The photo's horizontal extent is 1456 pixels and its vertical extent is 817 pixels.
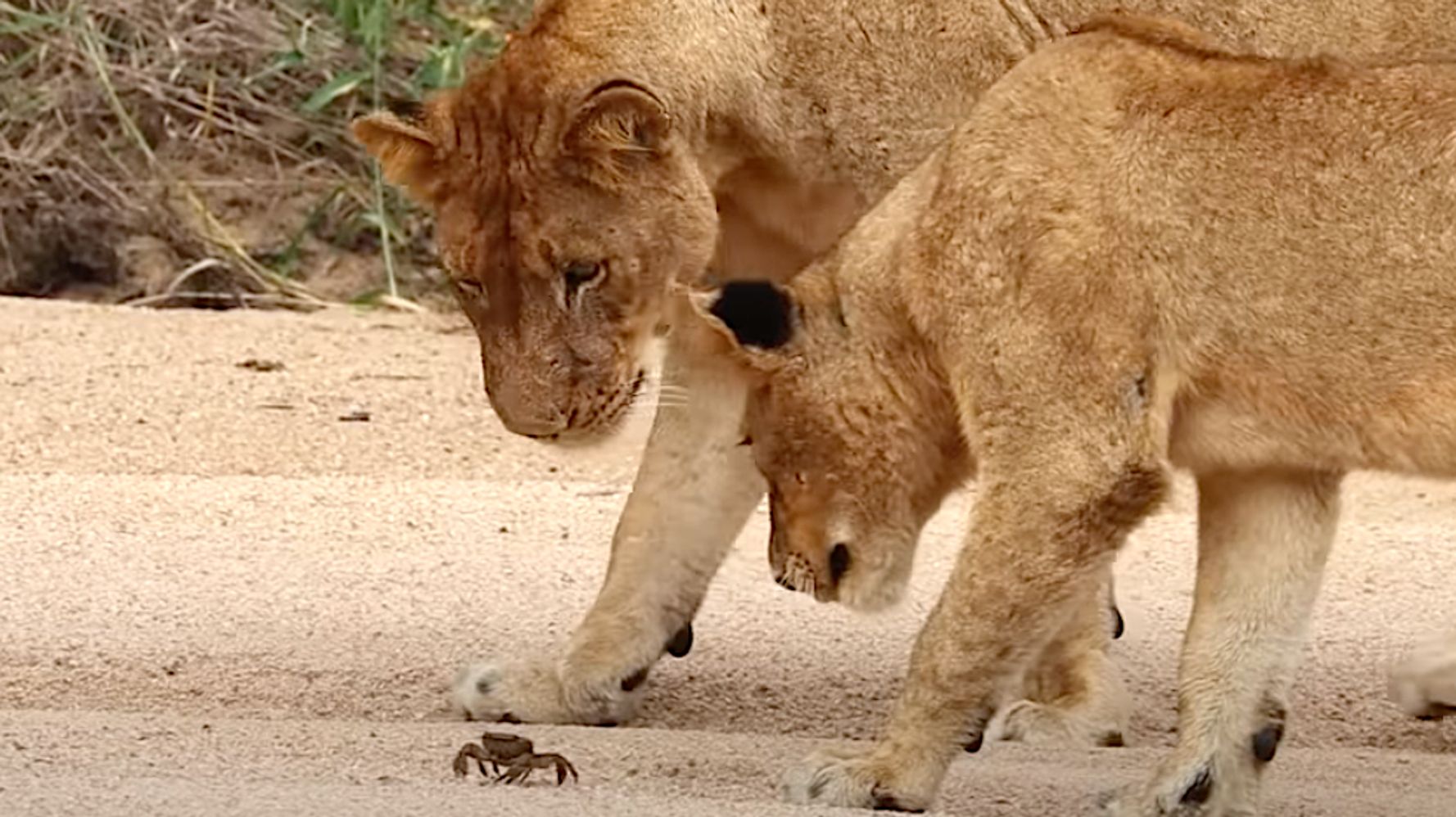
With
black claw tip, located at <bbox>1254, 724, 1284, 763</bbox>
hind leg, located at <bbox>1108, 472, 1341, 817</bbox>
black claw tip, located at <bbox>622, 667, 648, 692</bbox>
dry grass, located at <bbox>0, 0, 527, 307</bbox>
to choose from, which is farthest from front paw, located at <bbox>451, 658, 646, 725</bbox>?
dry grass, located at <bbox>0, 0, 527, 307</bbox>

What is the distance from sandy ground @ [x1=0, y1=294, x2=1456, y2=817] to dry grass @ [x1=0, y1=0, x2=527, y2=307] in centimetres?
202

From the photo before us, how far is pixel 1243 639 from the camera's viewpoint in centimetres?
520

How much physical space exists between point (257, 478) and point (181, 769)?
11.3 ft

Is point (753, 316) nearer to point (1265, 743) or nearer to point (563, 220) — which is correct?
point (563, 220)

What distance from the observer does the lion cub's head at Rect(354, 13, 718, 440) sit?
6000mm

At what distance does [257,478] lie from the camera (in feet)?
27.5

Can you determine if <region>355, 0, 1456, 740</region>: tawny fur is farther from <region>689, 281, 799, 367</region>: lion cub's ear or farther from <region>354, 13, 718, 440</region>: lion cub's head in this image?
<region>689, 281, 799, 367</region>: lion cub's ear

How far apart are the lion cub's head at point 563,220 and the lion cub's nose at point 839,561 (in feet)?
2.55

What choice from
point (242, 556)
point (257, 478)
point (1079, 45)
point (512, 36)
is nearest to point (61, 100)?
point (257, 478)

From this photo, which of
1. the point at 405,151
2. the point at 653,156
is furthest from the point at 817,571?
the point at 405,151

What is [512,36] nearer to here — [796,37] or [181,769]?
[796,37]

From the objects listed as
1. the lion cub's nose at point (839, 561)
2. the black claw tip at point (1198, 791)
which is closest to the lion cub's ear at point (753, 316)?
the lion cub's nose at point (839, 561)

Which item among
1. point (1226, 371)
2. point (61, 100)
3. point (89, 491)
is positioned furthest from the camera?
point (61, 100)

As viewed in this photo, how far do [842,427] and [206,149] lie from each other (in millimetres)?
7363
